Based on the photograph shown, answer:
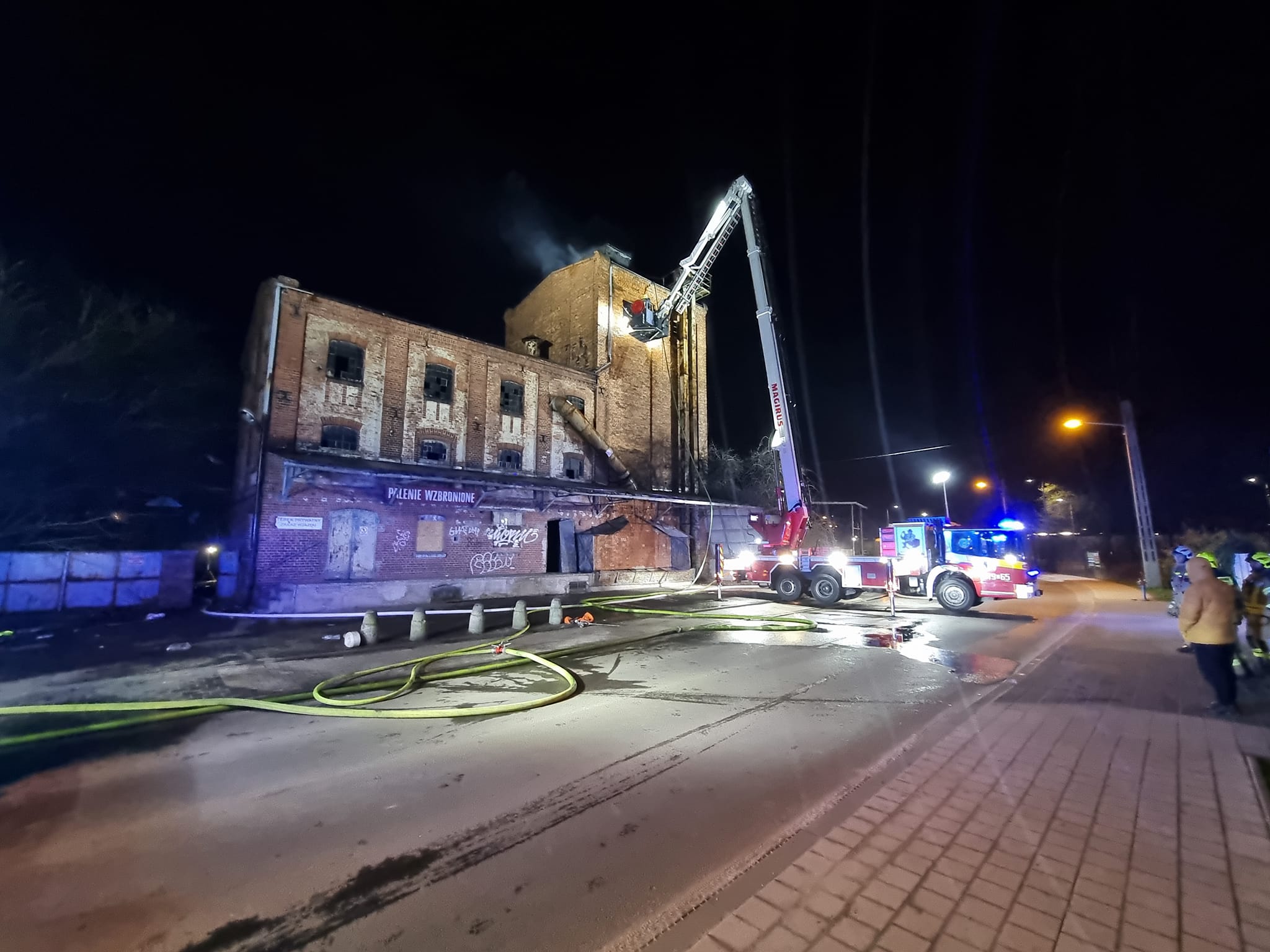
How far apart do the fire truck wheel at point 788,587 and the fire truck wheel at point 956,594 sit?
354 centimetres

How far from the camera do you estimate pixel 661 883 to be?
275cm

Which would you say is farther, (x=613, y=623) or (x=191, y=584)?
(x=191, y=584)

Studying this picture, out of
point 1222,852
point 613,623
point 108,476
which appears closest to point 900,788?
point 1222,852

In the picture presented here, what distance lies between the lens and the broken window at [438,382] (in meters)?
18.0

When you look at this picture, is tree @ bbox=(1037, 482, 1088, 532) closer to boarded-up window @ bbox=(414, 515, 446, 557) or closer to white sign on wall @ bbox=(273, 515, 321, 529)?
boarded-up window @ bbox=(414, 515, 446, 557)

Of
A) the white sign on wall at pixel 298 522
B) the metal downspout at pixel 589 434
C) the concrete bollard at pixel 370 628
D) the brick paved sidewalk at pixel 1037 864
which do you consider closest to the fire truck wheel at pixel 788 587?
the metal downspout at pixel 589 434

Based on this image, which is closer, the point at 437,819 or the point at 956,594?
the point at 437,819

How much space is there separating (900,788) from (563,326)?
23.4 m

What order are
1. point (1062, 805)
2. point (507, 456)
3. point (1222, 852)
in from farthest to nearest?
point (507, 456) → point (1062, 805) → point (1222, 852)

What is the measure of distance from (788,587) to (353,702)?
12.3 m

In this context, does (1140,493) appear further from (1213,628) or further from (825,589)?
(1213,628)

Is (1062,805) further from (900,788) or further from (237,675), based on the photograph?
(237,675)

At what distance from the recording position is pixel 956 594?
1327 cm

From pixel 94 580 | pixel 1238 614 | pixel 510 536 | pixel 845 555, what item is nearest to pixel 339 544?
pixel 510 536
